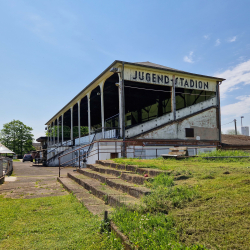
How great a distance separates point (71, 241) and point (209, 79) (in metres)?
18.1

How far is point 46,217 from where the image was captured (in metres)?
4.88

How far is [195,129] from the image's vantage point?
17641 millimetres

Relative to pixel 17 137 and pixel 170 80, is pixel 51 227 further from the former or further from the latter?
Result: pixel 17 137

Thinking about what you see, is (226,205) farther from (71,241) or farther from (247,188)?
(71,241)

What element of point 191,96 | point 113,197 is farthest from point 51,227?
point 191,96

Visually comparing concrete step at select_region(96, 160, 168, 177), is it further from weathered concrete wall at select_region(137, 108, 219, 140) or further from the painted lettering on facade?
the painted lettering on facade

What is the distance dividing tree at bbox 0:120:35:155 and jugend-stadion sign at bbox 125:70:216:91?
59.7 m

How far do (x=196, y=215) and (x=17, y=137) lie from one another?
2810 inches

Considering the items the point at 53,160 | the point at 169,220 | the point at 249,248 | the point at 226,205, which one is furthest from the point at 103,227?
the point at 53,160

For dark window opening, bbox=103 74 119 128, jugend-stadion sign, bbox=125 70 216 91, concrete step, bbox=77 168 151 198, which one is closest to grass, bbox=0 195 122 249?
concrete step, bbox=77 168 151 198

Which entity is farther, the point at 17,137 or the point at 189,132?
the point at 17,137

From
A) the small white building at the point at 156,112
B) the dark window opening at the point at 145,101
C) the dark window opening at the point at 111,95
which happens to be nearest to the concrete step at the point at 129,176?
the small white building at the point at 156,112

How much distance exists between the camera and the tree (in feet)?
214

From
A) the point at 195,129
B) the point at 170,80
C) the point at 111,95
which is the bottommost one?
the point at 195,129
